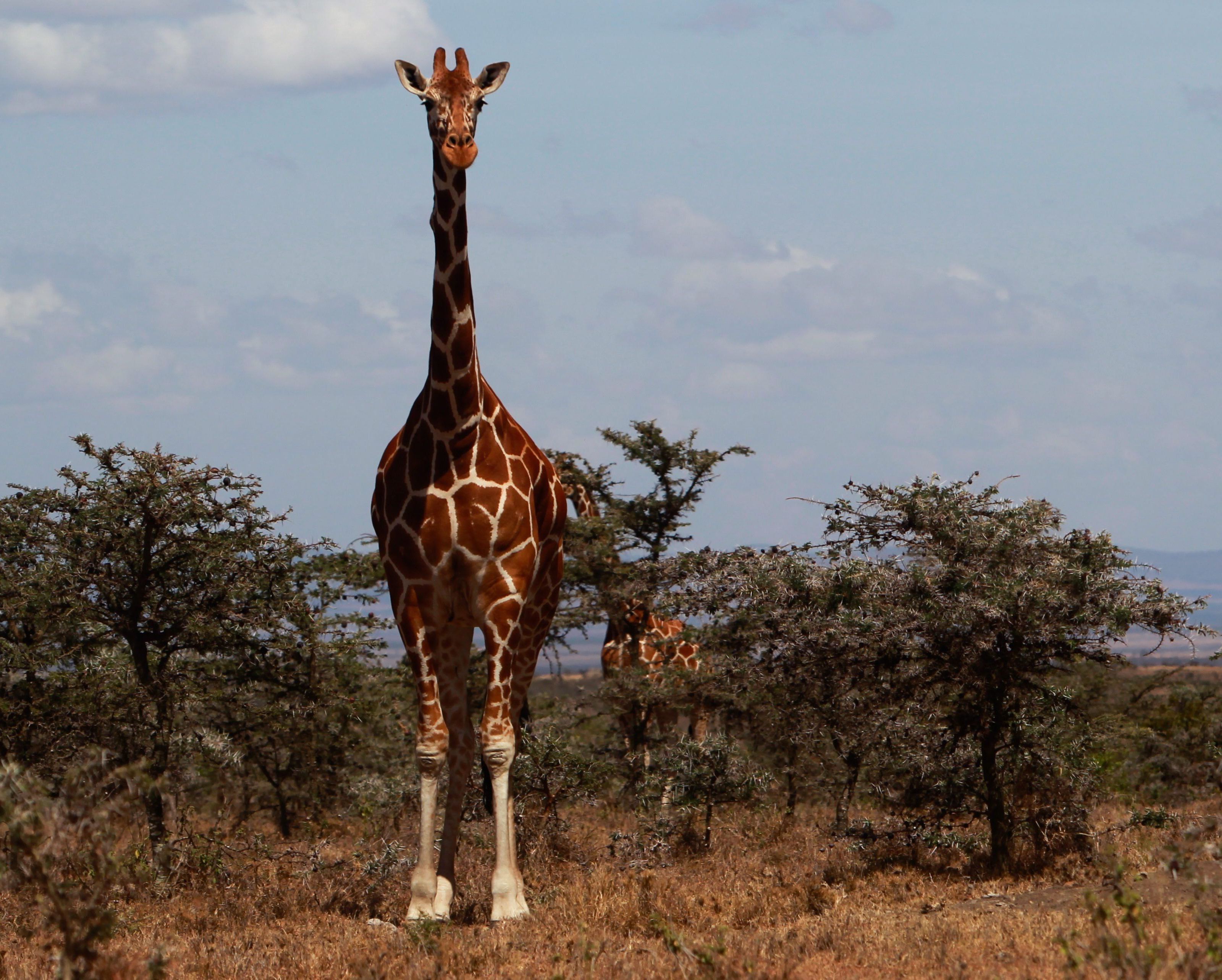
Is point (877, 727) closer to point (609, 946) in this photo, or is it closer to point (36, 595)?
point (609, 946)

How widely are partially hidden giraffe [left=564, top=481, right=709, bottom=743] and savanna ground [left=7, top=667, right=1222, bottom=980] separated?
4.86m

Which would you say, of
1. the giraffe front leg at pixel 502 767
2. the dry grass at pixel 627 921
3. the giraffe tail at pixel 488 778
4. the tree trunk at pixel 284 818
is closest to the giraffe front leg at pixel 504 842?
the giraffe front leg at pixel 502 767

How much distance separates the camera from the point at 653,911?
9.83 metres

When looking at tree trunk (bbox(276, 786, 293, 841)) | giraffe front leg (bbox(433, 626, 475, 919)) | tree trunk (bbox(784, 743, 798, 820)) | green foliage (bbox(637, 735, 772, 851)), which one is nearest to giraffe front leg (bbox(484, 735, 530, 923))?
giraffe front leg (bbox(433, 626, 475, 919))

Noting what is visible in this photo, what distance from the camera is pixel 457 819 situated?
10.8 metres

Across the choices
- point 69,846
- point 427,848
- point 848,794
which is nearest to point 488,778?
point 427,848

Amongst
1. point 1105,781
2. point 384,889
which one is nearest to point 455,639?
point 384,889

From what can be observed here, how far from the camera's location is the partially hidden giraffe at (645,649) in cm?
1927

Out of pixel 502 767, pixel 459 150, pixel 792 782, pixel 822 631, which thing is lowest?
pixel 792 782

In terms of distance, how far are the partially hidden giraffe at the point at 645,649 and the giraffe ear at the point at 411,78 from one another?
8329mm

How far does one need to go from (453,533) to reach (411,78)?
3392 millimetres

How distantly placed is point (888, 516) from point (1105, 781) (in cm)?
452

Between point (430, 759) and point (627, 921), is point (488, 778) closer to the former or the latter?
point (430, 759)

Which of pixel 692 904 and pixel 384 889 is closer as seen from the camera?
pixel 692 904
